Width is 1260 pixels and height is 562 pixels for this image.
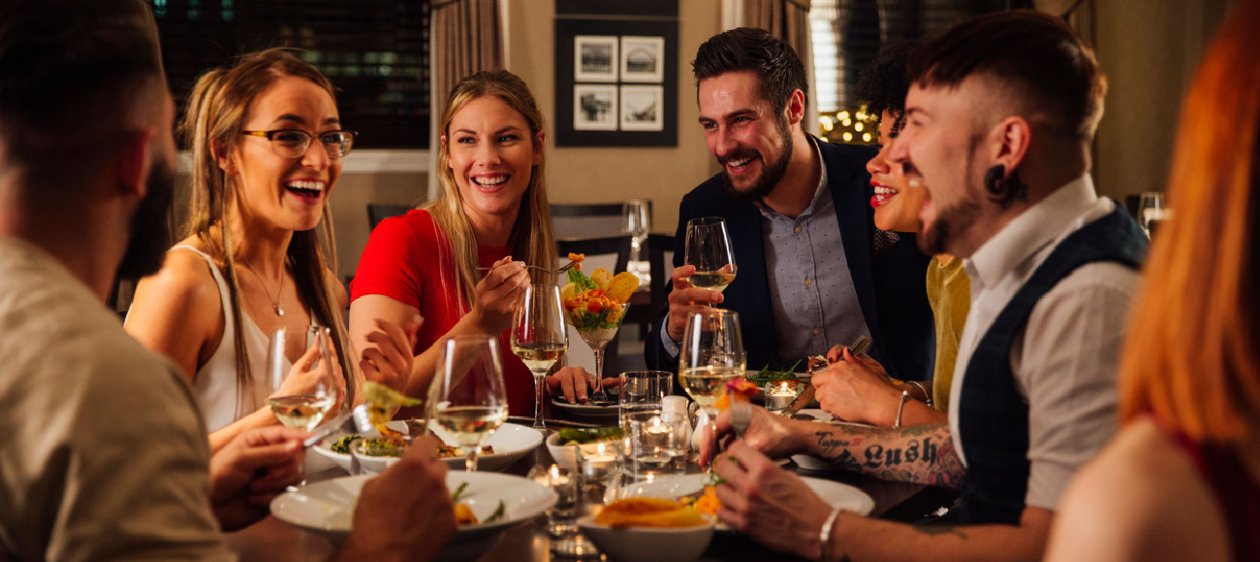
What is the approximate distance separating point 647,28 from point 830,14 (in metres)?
1.18

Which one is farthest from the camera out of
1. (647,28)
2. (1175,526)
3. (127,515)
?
(647,28)

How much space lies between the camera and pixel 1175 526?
73 centimetres

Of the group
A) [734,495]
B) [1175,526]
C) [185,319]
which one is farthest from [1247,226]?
[185,319]

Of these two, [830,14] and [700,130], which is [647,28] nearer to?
[700,130]

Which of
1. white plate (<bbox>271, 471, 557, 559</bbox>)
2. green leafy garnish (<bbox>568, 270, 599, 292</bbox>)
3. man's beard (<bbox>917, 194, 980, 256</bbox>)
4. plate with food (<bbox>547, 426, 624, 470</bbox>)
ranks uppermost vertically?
man's beard (<bbox>917, 194, 980, 256</bbox>)

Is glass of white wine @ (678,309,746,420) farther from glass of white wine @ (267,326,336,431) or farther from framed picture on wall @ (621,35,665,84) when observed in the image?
framed picture on wall @ (621,35,665,84)

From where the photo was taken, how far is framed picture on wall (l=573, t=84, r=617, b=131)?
6.76 metres

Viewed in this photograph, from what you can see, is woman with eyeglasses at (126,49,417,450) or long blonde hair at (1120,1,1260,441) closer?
long blonde hair at (1120,1,1260,441)

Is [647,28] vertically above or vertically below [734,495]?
above

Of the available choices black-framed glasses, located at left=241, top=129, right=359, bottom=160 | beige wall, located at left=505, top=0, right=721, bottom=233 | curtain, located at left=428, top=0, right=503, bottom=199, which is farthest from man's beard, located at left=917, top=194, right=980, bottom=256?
beige wall, located at left=505, top=0, right=721, bottom=233

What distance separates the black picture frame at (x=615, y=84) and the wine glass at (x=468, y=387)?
5.35 metres

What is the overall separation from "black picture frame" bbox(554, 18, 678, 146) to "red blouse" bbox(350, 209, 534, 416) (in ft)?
12.7

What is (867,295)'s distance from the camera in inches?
125

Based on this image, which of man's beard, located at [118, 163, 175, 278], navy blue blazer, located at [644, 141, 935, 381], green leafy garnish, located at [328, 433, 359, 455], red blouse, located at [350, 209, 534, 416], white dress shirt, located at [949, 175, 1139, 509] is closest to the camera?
man's beard, located at [118, 163, 175, 278]
